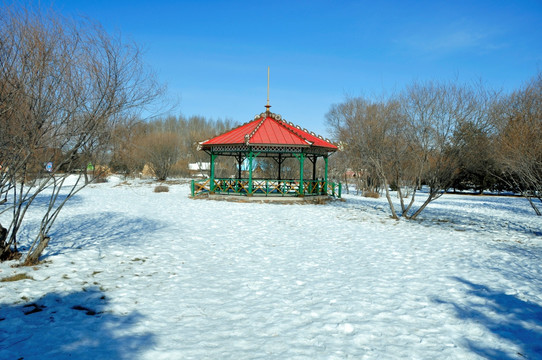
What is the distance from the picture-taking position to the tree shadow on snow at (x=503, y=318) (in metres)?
3.63

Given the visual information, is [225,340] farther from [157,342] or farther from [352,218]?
[352,218]

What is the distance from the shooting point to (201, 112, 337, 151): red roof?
18125 millimetres

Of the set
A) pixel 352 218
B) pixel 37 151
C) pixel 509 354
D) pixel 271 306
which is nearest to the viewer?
pixel 509 354

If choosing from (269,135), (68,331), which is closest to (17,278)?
(68,331)

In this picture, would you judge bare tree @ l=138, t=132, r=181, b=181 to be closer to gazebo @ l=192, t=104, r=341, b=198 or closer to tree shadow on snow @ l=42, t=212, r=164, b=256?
gazebo @ l=192, t=104, r=341, b=198

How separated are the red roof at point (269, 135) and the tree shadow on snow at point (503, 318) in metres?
13.3

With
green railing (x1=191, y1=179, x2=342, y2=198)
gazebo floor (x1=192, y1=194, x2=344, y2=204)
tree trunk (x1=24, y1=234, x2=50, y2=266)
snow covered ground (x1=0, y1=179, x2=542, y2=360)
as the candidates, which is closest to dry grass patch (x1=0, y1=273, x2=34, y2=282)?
snow covered ground (x1=0, y1=179, x2=542, y2=360)

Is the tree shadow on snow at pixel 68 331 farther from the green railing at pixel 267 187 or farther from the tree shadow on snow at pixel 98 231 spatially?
the green railing at pixel 267 187

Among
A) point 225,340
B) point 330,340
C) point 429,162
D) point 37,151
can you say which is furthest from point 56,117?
point 429,162

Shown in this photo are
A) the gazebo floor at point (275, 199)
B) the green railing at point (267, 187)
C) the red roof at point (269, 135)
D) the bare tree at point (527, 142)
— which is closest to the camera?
the bare tree at point (527, 142)

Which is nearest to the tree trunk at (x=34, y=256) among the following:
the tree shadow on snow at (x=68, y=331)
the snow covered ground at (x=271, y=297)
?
the snow covered ground at (x=271, y=297)

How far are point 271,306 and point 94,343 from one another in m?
2.16

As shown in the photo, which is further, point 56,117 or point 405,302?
point 56,117

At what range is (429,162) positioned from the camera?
1260cm
